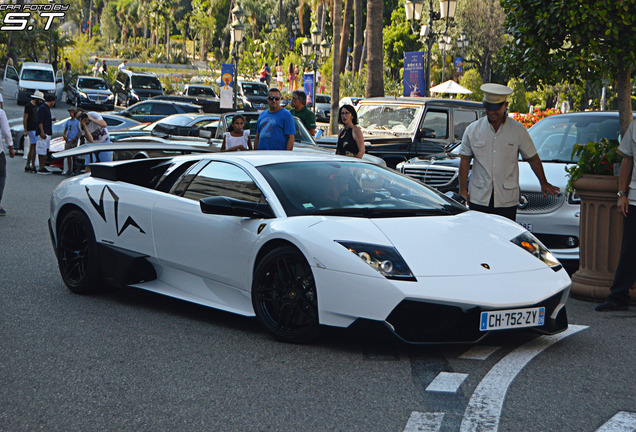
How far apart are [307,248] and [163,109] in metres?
26.2

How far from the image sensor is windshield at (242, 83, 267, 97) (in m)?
41.6

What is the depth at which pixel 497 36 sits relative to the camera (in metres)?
62.3

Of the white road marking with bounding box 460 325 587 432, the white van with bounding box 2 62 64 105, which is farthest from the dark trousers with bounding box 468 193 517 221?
the white van with bounding box 2 62 64 105

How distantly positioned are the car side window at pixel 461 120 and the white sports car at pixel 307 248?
8099 millimetres

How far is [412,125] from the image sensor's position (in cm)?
1486

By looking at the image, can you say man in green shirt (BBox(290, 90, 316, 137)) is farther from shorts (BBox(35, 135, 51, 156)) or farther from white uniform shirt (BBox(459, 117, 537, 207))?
shorts (BBox(35, 135, 51, 156))

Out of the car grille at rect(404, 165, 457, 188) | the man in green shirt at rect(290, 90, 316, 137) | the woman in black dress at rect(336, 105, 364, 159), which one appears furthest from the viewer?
the man in green shirt at rect(290, 90, 316, 137)

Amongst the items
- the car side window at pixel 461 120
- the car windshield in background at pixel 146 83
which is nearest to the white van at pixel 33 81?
the car windshield in background at pixel 146 83

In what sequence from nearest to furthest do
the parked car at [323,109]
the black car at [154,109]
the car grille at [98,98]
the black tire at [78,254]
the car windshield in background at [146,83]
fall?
the black tire at [78,254] → the black car at [154,109] → the parked car at [323,109] → the car grille at [98,98] → the car windshield in background at [146,83]

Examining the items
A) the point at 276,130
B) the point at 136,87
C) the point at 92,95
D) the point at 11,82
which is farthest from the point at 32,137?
the point at 11,82

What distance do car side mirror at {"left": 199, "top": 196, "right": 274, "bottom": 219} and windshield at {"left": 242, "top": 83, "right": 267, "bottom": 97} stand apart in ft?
117

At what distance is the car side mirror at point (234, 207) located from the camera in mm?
6184

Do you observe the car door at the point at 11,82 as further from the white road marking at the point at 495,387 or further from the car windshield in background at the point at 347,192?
the white road marking at the point at 495,387

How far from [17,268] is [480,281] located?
514cm
